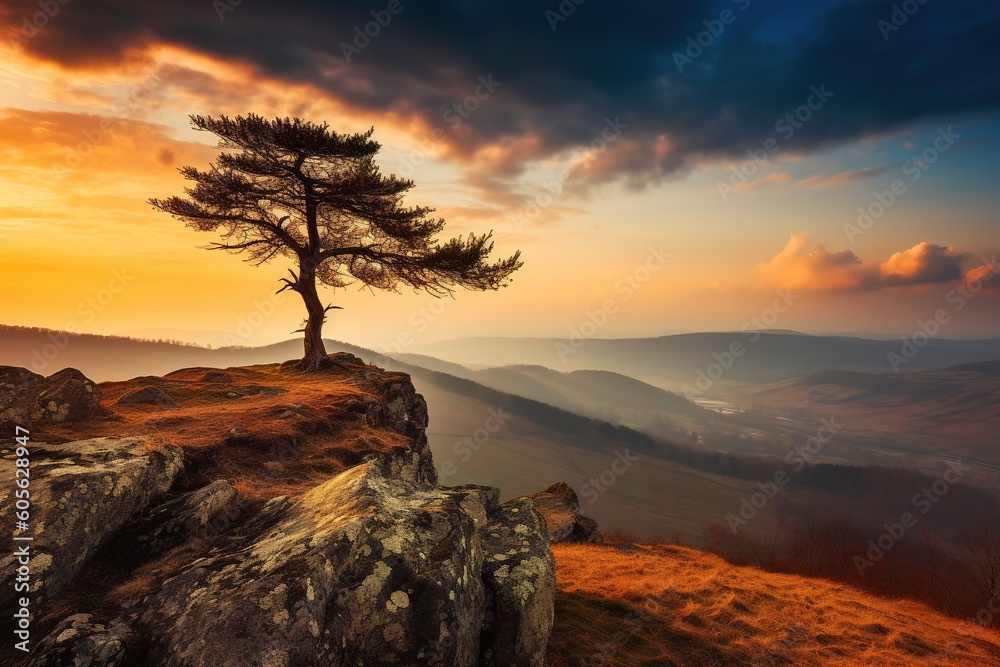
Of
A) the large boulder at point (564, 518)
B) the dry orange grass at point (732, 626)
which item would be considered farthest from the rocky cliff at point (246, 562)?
the large boulder at point (564, 518)

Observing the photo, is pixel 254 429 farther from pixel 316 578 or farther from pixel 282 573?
pixel 316 578

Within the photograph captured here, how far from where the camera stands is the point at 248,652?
221 inches

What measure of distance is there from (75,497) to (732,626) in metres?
15.8

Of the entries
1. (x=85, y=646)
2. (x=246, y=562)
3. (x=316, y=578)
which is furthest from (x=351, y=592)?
(x=85, y=646)

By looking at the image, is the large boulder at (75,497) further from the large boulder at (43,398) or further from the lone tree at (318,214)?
the lone tree at (318,214)

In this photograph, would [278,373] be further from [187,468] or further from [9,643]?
[9,643]

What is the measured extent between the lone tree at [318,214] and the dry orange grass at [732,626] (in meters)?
17.5

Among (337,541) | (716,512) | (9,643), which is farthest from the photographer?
(716,512)

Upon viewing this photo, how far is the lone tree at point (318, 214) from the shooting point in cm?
2359

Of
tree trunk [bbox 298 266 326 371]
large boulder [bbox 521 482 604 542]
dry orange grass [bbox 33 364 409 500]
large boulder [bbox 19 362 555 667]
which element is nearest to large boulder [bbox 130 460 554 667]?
large boulder [bbox 19 362 555 667]

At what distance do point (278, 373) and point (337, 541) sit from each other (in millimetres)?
23891

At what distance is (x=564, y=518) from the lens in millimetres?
26578

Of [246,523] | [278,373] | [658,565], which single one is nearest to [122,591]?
[246,523]

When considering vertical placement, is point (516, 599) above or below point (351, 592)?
below
